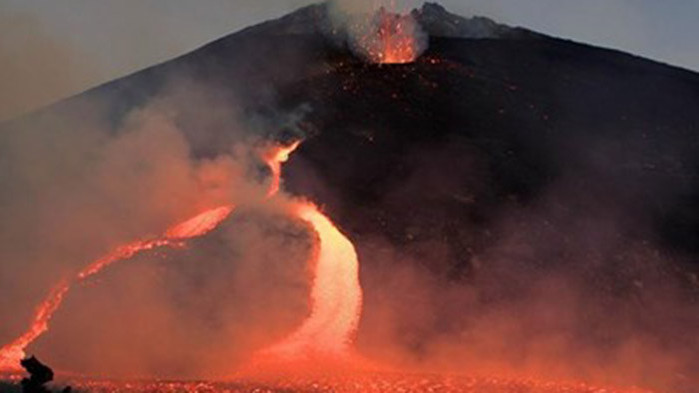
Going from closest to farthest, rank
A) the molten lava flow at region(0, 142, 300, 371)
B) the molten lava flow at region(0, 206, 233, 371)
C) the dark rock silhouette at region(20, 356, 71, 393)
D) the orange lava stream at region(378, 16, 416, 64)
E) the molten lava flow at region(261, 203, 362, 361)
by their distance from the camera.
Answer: the dark rock silhouette at region(20, 356, 71, 393) → the molten lava flow at region(0, 206, 233, 371) → the molten lava flow at region(0, 142, 300, 371) → the molten lava flow at region(261, 203, 362, 361) → the orange lava stream at region(378, 16, 416, 64)

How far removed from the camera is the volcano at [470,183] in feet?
94.8

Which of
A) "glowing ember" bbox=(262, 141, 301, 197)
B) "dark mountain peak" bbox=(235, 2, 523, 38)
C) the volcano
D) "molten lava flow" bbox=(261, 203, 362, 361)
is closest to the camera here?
"molten lava flow" bbox=(261, 203, 362, 361)

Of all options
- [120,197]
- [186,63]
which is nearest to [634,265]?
[120,197]

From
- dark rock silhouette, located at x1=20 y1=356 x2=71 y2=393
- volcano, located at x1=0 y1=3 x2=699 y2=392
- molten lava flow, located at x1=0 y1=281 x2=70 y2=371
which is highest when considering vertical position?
volcano, located at x1=0 y1=3 x2=699 y2=392

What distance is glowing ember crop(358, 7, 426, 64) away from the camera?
62.5 metres

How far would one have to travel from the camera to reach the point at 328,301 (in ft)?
100

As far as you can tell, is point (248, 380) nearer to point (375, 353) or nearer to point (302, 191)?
point (375, 353)

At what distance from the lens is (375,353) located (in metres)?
27.3

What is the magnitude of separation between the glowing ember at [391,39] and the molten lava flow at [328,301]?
2721cm

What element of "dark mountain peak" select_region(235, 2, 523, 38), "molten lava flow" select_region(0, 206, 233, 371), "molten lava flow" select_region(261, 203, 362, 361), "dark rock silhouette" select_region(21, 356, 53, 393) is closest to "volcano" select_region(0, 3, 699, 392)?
"molten lava flow" select_region(261, 203, 362, 361)

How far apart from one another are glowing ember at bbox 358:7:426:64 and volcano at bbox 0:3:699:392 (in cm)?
18

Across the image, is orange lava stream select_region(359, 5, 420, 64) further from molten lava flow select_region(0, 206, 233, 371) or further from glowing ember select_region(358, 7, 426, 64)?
molten lava flow select_region(0, 206, 233, 371)

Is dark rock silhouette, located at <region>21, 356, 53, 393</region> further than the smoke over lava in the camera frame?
No

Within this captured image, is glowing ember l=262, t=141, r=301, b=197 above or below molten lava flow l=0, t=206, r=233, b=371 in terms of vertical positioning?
above
